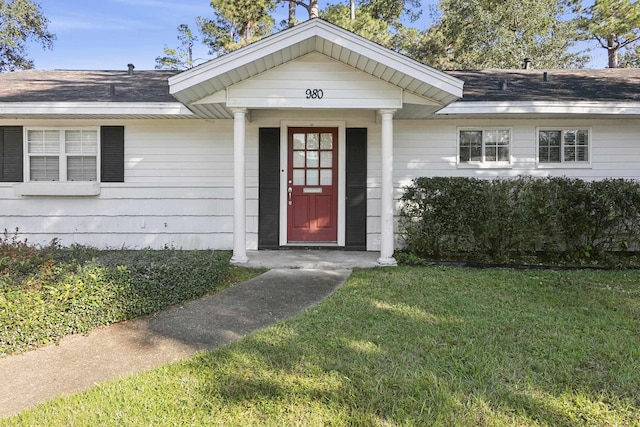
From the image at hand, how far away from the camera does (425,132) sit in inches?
298

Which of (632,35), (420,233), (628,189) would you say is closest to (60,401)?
(420,233)

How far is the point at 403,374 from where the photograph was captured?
2.79m

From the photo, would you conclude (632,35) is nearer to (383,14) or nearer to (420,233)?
(383,14)

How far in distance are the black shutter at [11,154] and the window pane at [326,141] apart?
5700mm

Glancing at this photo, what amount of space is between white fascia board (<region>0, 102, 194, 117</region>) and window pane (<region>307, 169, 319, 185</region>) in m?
2.43

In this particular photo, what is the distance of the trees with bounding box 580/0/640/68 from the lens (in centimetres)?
1873

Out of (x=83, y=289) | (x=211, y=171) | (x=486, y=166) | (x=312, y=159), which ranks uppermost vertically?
(x=312, y=159)

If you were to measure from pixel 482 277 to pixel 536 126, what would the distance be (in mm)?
3771

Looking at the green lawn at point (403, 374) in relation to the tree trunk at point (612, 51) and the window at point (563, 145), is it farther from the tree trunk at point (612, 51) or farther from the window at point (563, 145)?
the tree trunk at point (612, 51)

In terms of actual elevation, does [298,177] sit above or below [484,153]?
below

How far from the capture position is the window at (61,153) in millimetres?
7359

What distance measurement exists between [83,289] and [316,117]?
16.6ft

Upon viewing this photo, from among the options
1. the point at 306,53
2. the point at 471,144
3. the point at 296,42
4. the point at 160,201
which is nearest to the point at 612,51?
the point at 471,144

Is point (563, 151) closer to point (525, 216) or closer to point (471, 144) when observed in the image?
point (471, 144)
